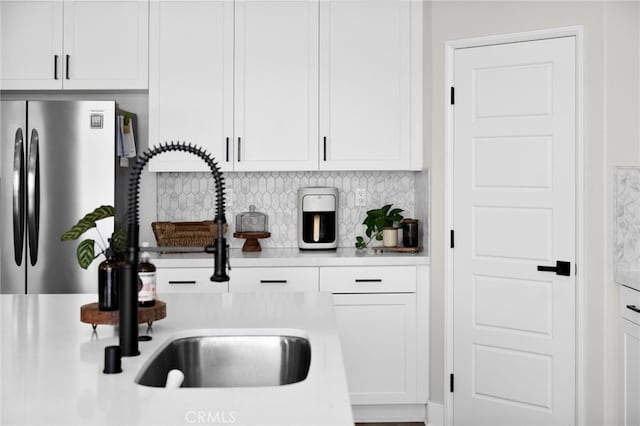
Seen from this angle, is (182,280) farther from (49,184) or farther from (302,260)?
(49,184)

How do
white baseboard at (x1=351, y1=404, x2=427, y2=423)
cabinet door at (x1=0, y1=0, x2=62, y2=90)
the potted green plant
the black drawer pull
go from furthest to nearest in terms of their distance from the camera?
1. the potted green plant
2. cabinet door at (x1=0, y1=0, x2=62, y2=90)
3. white baseboard at (x1=351, y1=404, x2=427, y2=423)
4. the black drawer pull

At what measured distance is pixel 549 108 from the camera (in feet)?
11.1

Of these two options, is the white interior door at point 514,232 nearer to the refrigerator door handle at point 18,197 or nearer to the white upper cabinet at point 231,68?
the white upper cabinet at point 231,68

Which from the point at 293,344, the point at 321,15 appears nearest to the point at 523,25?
the point at 321,15

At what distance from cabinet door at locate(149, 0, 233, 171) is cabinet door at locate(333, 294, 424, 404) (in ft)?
3.78

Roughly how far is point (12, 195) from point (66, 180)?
29cm

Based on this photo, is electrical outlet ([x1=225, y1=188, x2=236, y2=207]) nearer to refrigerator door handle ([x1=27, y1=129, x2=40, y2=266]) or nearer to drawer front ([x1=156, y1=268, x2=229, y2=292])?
drawer front ([x1=156, y1=268, x2=229, y2=292])

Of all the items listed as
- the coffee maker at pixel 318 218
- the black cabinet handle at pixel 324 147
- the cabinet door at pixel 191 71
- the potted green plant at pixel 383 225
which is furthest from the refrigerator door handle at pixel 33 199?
the potted green plant at pixel 383 225

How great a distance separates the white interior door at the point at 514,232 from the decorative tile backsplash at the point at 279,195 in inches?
31.0

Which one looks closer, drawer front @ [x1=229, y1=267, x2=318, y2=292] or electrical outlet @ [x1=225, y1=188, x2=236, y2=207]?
drawer front @ [x1=229, y1=267, x2=318, y2=292]

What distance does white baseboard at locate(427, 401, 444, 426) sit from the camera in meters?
3.75

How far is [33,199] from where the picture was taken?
3.65 meters

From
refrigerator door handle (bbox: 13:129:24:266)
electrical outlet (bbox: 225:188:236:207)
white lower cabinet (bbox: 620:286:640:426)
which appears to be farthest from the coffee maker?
white lower cabinet (bbox: 620:286:640:426)

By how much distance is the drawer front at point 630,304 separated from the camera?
2.96 meters
